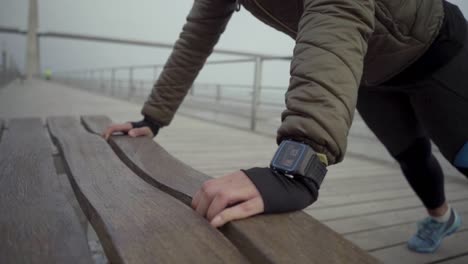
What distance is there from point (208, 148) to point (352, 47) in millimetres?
2375

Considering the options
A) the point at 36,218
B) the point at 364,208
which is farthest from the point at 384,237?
the point at 36,218

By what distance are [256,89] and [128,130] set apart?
2858 millimetres

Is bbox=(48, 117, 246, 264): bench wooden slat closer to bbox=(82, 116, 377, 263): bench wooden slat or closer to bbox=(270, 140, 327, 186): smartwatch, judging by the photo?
bbox=(82, 116, 377, 263): bench wooden slat

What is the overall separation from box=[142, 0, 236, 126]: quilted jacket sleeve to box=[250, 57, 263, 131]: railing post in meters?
2.70

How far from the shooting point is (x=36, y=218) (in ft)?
2.01

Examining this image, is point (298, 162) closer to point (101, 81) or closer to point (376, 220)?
point (376, 220)

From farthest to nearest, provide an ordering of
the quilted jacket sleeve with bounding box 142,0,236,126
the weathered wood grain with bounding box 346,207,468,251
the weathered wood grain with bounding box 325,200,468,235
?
the weathered wood grain with bounding box 325,200,468,235 → the weathered wood grain with bounding box 346,207,468,251 → the quilted jacket sleeve with bounding box 142,0,236,126

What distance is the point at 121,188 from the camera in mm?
768

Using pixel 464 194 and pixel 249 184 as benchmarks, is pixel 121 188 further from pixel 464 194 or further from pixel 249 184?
pixel 464 194

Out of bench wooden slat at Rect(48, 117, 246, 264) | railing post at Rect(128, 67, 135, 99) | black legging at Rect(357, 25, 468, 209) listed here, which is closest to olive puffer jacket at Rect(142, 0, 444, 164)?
black legging at Rect(357, 25, 468, 209)

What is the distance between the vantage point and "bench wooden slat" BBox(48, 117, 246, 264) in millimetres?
485

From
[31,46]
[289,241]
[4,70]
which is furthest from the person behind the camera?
[31,46]

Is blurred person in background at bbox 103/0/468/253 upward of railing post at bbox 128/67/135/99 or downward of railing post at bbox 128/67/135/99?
upward

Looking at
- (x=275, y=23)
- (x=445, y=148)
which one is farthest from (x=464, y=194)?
(x=275, y=23)
